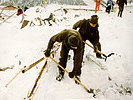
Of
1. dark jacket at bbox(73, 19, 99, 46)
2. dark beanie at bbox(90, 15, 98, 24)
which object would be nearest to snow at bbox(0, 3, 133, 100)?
dark jacket at bbox(73, 19, 99, 46)

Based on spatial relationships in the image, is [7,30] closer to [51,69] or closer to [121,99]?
[51,69]

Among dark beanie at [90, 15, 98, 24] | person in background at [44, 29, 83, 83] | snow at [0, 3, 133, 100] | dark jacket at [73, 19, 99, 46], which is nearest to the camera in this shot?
person in background at [44, 29, 83, 83]

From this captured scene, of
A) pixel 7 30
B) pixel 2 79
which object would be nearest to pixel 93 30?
pixel 2 79

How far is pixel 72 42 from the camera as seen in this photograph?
2369 millimetres

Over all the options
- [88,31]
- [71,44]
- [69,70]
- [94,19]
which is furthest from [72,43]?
[69,70]

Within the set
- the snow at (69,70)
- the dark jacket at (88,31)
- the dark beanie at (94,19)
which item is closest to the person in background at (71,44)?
the snow at (69,70)

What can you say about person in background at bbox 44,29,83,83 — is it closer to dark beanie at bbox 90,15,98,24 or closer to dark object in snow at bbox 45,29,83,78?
dark object in snow at bbox 45,29,83,78

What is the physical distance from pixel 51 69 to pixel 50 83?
0.58 m

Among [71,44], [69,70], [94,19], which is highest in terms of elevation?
[94,19]

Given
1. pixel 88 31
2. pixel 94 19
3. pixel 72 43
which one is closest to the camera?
pixel 72 43

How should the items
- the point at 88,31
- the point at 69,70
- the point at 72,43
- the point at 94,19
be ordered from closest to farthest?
the point at 72,43
the point at 94,19
the point at 88,31
the point at 69,70

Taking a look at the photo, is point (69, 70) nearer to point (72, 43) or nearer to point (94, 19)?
point (72, 43)

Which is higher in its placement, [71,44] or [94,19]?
[94,19]

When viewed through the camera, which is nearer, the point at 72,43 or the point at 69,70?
the point at 72,43
